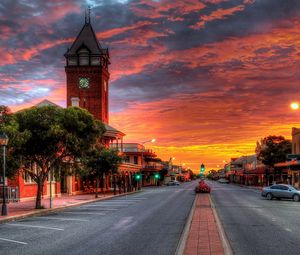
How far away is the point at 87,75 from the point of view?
320 feet

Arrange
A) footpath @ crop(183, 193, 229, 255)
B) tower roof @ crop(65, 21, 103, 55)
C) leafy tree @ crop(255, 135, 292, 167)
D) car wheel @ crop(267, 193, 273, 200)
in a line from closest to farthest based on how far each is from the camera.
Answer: footpath @ crop(183, 193, 229, 255), car wheel @ crop(267, 193, 273, 200), leafy tree @ crop(255, 135, 292, 167), tower roof @ crop(65, 21, 103, 55)

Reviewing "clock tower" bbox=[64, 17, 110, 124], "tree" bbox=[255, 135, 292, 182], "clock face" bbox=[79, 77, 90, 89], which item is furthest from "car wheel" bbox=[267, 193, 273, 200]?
"clock face" bbox=[79, 77, 90, 89]

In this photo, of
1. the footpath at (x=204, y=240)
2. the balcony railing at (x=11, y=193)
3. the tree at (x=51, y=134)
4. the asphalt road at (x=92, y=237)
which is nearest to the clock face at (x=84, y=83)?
the balcony railing at (x=11, y=193)

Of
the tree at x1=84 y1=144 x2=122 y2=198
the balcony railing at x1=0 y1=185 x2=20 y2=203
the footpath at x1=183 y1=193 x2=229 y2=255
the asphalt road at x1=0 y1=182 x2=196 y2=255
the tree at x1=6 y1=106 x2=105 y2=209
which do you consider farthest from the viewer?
the tree at x1=84 y1=144 x2=122 y2=198

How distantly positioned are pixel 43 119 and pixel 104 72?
221 ft

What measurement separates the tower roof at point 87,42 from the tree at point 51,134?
6503cm

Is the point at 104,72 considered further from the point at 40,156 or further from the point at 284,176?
the point at 40,156

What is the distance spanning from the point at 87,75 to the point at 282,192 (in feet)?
A: 191

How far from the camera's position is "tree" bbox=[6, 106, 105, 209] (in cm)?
3216

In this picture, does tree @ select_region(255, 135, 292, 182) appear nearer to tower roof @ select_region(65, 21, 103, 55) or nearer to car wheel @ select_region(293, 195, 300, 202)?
tower roof @ select_region(65, 21, 103, 55)

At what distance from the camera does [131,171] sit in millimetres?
101812

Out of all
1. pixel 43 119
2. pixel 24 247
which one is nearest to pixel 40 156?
pixel 43 119

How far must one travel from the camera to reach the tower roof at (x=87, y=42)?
98250 millimetres

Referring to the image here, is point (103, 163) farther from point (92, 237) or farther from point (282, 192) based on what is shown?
point (92, 237)
